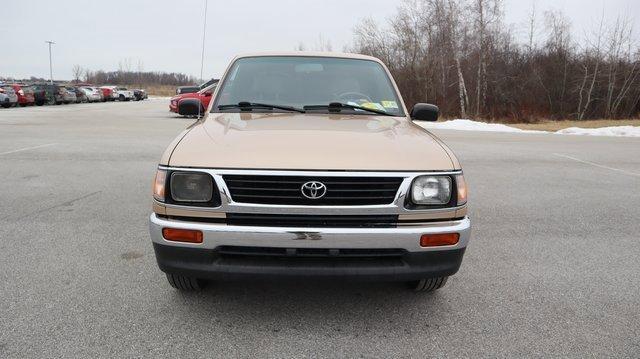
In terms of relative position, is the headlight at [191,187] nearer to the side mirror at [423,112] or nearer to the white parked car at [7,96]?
the side mirror at [423,112]

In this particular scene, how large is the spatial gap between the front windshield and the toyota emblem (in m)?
1.37

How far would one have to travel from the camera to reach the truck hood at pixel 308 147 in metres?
2.65

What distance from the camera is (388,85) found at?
4.41 meters

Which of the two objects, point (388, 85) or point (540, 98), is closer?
point (388, 85)

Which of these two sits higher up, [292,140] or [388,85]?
[388,85]

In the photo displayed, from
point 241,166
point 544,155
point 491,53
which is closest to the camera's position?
point 241,166

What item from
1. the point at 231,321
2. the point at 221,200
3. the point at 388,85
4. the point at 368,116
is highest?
the point at 388,85

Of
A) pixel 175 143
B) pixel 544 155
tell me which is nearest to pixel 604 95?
pixel 544 155

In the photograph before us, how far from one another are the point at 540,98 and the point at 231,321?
36.8 meters

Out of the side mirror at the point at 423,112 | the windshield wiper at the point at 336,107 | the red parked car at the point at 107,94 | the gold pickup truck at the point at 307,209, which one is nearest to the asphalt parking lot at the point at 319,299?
the gold pickup truck at the point at 307,209

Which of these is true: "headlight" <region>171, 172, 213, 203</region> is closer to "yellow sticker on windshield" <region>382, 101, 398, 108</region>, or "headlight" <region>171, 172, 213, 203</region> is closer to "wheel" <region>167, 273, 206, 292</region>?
"wheel" <region>167, 273, 206, 292</region>

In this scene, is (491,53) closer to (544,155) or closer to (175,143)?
(544,155)

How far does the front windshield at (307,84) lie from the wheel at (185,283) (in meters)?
1.44

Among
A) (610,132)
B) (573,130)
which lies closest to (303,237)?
→ (573,130)
